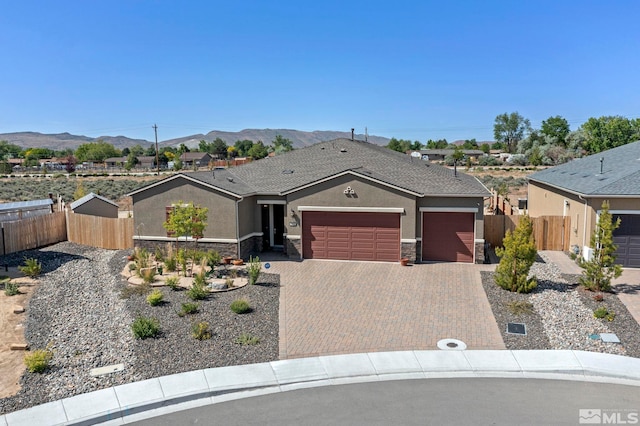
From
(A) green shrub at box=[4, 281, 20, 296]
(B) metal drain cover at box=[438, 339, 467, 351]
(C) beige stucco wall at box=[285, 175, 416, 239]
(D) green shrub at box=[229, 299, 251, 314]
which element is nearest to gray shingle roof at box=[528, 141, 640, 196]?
(C) beige stucco wall at box=[285, 175, 416, 239]

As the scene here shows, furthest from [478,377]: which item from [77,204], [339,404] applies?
[77,204]

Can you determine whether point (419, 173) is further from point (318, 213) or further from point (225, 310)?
point (225, 310)

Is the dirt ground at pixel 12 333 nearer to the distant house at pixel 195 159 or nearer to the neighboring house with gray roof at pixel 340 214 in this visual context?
the neighboring house with gray roof at pixel 340 214

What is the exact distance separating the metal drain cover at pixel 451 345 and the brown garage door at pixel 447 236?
9.20 m

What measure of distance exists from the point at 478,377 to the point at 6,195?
62172 mm

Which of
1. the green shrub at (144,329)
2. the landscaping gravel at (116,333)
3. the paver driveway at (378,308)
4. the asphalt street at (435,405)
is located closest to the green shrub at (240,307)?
the landscaping gravel at (116,333)

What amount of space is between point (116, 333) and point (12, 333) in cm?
310

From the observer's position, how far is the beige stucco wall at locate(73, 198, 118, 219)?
28719mm

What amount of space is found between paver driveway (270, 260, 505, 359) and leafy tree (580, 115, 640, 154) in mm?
84177

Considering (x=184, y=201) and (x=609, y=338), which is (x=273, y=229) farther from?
(x=609, y=338)

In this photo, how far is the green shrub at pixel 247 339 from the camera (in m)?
12.8

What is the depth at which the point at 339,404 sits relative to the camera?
992 cm

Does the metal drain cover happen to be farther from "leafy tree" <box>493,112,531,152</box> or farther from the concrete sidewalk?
"leafy tree" <box>493,112,531,152</box>

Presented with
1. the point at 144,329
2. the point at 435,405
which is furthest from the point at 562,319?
the point at 144,329
